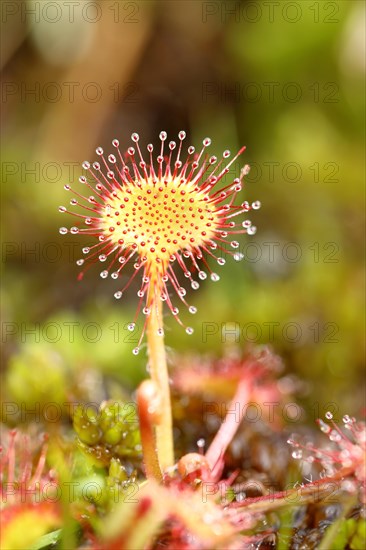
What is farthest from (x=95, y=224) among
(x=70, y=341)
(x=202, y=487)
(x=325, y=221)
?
(x=325, y=221)

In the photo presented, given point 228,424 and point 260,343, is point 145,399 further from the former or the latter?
point 260,343

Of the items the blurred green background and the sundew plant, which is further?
the blurred green background

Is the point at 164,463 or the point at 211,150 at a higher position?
the point at 211,150

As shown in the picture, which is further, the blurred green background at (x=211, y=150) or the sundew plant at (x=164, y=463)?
the blurred green background at (x=211, y=150)

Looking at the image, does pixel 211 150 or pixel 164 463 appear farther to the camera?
pixel 211 150
